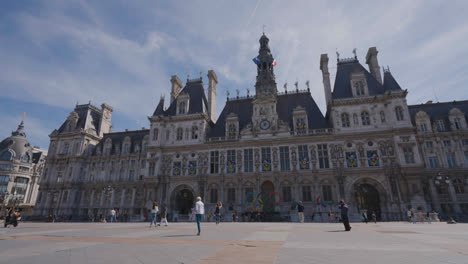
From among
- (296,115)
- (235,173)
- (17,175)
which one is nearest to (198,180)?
(235,173)

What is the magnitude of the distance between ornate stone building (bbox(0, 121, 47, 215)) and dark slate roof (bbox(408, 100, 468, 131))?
8692 centimetres

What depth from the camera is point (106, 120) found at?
5334 cm

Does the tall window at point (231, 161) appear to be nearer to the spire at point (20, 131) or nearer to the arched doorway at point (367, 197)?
the arched doorway at point (367, 197)

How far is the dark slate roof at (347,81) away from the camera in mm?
34250

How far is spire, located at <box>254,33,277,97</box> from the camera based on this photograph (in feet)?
127

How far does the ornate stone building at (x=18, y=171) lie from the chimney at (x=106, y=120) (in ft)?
97.9

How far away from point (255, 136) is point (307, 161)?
8014 millimetres

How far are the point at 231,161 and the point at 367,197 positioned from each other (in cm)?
1827

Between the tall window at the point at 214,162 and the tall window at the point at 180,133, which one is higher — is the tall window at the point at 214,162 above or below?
below

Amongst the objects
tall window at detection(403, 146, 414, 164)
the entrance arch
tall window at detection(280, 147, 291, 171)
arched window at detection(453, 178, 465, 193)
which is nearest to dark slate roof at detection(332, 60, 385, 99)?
tall window at detection(403, 146, 414, 164)

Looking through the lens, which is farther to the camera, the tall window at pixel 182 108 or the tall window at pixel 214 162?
the tall window at pixel 182 108

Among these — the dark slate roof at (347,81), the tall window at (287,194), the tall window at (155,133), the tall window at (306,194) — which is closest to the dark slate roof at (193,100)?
the tall window at (155,133)

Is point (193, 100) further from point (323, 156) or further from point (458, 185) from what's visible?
point (458, 185)

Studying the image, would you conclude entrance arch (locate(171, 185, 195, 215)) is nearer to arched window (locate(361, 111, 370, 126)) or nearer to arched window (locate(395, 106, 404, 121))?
arched window (locate(361, 111, 370, 126))
